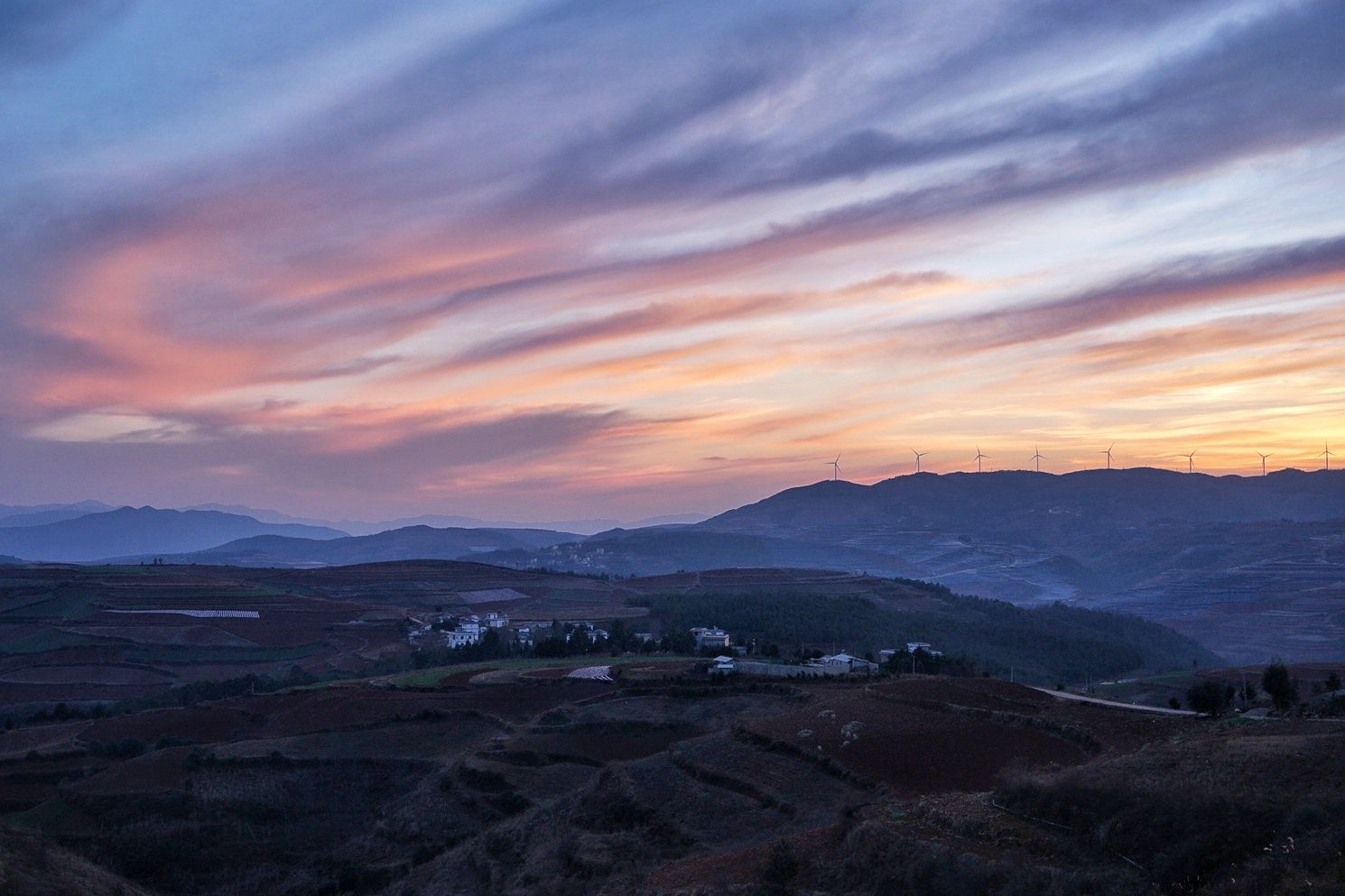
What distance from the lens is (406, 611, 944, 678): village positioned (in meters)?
75.3

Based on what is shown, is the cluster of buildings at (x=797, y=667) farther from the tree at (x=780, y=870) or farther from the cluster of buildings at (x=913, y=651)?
the tree at (x=780, y=870)

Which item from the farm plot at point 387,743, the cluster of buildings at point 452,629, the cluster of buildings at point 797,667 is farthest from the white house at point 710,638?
the farm plot at point 387,743

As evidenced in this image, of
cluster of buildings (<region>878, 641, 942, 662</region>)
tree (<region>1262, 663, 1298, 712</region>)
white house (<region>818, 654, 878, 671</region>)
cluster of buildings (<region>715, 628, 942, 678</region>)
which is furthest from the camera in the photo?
cluster of buildings (<region>878, 641, 942, 662</region>)

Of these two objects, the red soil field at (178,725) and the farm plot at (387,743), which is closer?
the farm plot at (387,743)

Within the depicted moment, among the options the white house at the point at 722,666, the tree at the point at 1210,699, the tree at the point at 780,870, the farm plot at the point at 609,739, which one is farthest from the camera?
the white house at the point at 722,666

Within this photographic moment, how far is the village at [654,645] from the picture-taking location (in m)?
75.3

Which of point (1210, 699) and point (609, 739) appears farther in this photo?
point (609, 739)

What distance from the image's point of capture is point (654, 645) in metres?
99.8

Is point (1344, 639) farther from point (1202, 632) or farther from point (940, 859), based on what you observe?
point (940, 859)

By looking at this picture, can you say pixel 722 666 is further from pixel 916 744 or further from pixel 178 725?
pixel 178 725

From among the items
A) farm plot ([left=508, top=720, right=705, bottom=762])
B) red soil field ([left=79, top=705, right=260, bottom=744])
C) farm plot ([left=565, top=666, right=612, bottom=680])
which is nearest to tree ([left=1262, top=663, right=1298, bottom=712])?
farm plot ([left=508, top=720, right=705, bottom=762])

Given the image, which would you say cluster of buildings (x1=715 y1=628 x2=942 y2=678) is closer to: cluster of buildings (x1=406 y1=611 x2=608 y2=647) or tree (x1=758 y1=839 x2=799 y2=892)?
cluster of buildings (x1=406 y1=611 x2=608 y2=647)

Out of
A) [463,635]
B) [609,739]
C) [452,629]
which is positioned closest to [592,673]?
[609,739]

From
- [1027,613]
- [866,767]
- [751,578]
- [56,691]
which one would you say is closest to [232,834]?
[866,767]
